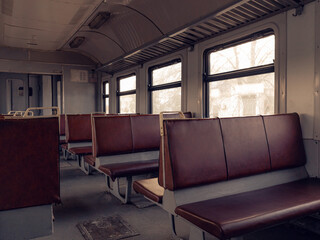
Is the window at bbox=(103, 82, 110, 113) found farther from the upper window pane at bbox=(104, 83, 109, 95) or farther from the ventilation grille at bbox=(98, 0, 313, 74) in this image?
the ventilation grille at bbox=(98, 0, 313, 74)

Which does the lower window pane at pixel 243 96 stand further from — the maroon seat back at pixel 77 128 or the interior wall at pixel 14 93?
the interior wall at pixel 14 93

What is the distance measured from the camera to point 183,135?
1.89 meters

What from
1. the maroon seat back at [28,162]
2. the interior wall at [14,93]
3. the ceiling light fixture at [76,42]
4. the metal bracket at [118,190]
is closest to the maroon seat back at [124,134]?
the metal bracket at [118,190]

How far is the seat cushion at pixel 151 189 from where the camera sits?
6.59 ft

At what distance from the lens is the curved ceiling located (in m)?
3.33

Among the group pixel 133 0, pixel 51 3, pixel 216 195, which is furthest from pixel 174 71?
pixel 216 195

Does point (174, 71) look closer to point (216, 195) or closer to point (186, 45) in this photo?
point (186, 45)

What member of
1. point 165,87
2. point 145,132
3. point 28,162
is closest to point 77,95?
point 165,87

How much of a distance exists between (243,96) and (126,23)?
2961 mm

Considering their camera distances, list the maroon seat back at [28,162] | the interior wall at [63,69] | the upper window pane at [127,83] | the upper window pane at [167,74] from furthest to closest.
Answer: the interior wall at [63,69] < the upper window pane at [127,83] < the upper window pane at [167,74] < the maroon seat back at [28,162]

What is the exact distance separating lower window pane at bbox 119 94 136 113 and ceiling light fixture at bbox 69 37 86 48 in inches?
68.7

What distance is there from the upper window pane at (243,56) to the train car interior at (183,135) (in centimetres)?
2

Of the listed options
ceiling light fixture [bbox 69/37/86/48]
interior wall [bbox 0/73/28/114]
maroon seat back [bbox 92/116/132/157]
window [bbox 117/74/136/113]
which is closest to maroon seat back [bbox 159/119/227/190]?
→ maroon seat back [bbox 92/116/132/157]

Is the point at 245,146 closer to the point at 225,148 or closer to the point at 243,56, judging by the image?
the point at 225,148
